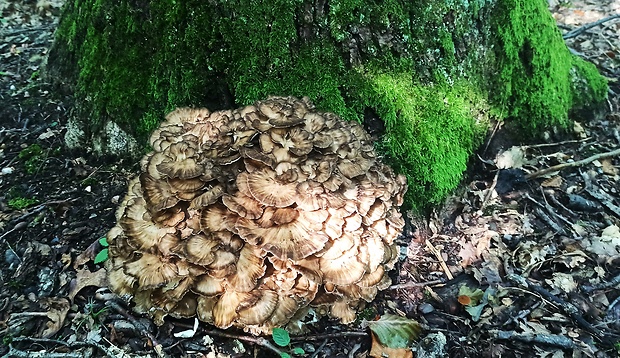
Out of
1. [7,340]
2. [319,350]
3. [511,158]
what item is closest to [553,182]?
[511,158]

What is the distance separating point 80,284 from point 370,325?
199 cm

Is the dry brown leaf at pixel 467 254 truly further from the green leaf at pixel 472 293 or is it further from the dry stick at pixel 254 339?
the dry stick at pixel 254 339

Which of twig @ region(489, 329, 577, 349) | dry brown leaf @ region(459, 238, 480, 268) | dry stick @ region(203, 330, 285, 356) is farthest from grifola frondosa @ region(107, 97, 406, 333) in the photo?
dry brown leaf @ region(459, 238, 480, 268)

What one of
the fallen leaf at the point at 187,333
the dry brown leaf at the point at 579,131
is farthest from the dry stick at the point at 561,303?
the fallen leaf at the point at 187,333

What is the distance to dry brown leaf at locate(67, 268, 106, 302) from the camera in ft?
11.3

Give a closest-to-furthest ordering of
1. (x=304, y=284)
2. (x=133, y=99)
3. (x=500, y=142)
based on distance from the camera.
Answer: (x=304, y=284) → (x=133, y=99) → (x=500, y=142)

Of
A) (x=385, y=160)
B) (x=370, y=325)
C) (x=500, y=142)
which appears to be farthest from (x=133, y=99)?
(x=500, y=142)

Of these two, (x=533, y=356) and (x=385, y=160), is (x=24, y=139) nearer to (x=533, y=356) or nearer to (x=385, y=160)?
(x=385, y=160)

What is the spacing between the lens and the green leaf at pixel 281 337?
9.84 ft

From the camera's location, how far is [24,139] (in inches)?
188

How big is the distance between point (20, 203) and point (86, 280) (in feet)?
3.66

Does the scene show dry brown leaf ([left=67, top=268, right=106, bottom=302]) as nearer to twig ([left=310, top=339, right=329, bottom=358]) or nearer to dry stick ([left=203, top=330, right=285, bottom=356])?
dry stick ([left=203, top=330, right=285, bottom=356])

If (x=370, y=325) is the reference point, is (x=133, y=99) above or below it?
above

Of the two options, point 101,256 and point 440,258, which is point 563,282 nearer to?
point 440,258
